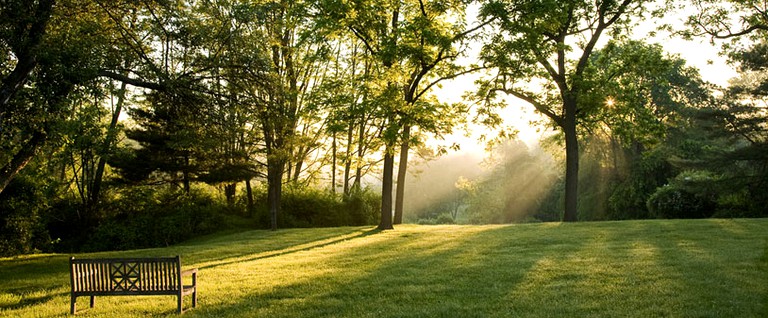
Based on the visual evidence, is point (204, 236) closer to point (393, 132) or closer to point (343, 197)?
point (343, 197)

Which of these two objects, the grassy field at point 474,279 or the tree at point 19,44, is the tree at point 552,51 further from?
the tree at point 19,44

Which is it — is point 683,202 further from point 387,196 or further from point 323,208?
point 323,208

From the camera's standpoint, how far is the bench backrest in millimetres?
7688

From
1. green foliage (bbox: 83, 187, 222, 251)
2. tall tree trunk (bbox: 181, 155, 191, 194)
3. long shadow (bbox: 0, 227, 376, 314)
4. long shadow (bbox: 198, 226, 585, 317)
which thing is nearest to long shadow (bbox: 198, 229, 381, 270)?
long shadow (bbox: 0, 227, 376, 314)

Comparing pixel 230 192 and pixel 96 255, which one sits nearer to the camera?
pixel 96 255

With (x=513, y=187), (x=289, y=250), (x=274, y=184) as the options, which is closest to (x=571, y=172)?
(x=289, y=250)

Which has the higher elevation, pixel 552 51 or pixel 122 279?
pixel 552 51

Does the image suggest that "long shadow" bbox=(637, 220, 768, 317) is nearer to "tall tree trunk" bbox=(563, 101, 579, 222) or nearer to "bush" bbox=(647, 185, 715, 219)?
"tall tree trunk" bbox=(563, 101, 579, 222)

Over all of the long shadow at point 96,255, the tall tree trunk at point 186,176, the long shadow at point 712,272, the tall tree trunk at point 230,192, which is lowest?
the long shadow at point 96,255

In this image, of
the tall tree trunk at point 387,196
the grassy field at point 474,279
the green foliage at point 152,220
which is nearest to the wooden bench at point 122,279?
the grassy field at point 474,279

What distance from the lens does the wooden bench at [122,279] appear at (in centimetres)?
766

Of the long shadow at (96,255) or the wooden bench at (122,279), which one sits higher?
the wooden bench at (122,279)

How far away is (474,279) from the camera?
9.38 m

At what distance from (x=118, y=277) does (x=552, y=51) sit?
19.3 meters
